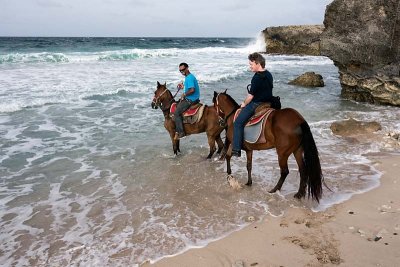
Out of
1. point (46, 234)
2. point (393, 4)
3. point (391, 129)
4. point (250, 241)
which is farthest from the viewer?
point (393, 4)

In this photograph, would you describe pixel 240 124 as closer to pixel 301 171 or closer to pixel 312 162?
pixel 301 171

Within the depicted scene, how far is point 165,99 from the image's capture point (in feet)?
32.2

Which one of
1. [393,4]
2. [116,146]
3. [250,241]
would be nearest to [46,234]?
[250,241]

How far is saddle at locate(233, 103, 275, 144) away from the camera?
7034mm

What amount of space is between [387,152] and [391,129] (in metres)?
2.66

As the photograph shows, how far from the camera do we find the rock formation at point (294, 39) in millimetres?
55000

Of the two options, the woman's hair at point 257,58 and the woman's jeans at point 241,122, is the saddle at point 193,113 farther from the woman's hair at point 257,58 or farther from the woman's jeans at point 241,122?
the woman's hair at point 257,58

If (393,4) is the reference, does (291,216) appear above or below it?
below

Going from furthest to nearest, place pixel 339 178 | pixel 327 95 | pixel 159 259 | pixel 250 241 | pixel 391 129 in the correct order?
pixel 327 95 → pixel 391 129 → pixel 339 178 → pixel 250 241 → pixel 159 259

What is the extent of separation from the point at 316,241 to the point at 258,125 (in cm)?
258

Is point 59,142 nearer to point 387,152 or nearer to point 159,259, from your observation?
point 159,259

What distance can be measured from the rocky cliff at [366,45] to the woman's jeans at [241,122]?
10.6m

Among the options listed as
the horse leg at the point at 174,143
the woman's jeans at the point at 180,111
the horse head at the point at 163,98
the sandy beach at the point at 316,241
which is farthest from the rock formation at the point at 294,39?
the sandy beach at the point at 316,241

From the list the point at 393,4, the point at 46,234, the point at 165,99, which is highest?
the point at 393,4
